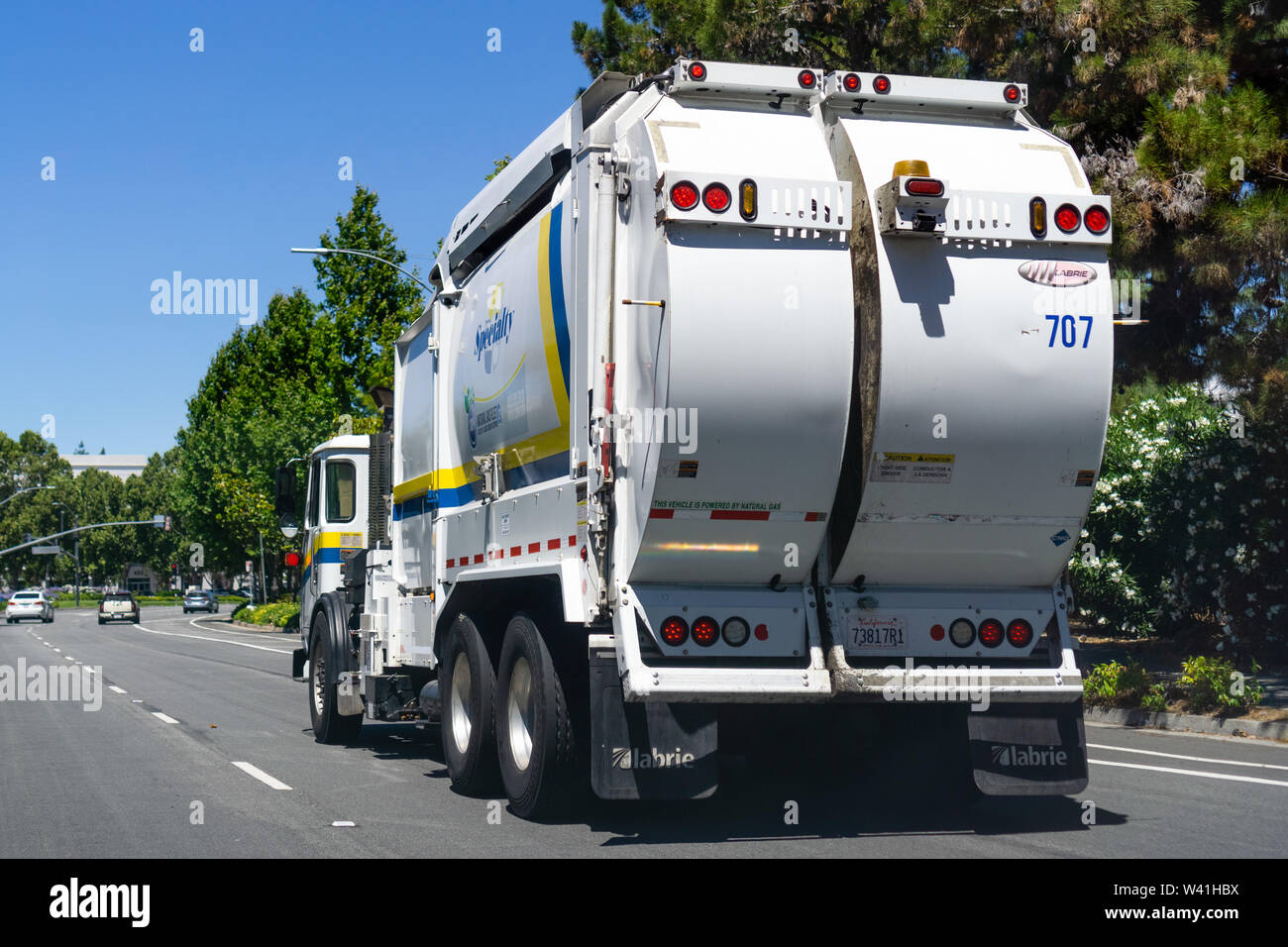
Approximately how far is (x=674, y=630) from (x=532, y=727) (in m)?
1.39

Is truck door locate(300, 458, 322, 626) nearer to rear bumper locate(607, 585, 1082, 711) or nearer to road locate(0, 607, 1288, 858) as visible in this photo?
road locate(0, 607, 1288, 858)

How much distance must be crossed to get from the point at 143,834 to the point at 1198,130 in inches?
435

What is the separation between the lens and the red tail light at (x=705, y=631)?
7465 mm

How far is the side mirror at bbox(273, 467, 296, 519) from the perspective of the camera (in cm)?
1476

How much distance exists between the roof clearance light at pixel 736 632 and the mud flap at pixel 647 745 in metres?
0.37

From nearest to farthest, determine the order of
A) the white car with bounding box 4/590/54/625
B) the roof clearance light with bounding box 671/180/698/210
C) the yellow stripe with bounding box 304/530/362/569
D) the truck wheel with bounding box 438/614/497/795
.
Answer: the roof clearance light with bounding box 671/180/698/210, the truck wheel with bounding box 438/614/497/795, the yellow stripe with bounding box 304/530/362/569, the white car with bounding box 4/590/54/625

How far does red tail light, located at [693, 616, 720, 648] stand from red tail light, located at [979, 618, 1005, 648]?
1.54 meters

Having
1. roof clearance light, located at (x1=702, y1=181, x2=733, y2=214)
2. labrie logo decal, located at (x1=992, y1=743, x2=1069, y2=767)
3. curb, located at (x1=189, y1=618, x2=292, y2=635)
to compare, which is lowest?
curb, located at (x1=189, y1=618, x2=292, y2=635)

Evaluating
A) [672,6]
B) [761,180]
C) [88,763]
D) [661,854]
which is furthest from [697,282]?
[672,6]

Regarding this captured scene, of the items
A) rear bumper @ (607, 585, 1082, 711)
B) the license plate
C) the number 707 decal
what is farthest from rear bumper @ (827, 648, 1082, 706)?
the number 707 decal

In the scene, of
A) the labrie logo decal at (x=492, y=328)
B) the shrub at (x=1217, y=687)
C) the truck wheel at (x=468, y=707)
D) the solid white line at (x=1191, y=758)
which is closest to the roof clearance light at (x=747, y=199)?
the labrie logo decal at (x=492, y=328)

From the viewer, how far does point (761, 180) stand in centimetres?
720

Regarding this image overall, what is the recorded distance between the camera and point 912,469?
7.49 meters
